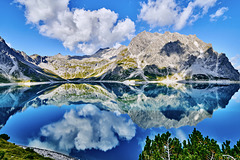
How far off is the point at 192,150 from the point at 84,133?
28.2 metres

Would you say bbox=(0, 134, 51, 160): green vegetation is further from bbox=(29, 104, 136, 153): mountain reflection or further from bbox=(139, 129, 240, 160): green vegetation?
bbox=(139, 129, 240, 160): green vegetation

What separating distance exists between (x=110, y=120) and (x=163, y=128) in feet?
62.6

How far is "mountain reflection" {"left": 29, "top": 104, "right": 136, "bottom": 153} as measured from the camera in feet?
92.5

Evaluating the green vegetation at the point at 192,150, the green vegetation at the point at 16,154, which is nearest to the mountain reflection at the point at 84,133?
the green vegetation at the point at 16,154

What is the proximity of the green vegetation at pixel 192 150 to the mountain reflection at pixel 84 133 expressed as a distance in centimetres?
1606

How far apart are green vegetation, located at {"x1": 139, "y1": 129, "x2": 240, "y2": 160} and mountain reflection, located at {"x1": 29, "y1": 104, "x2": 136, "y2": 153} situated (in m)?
16.1

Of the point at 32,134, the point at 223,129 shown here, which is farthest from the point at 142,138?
the point at 32,134

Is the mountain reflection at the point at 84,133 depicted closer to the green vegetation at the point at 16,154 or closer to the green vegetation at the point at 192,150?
the green vegetation at the point at 16,154

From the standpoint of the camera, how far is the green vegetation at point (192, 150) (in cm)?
1186

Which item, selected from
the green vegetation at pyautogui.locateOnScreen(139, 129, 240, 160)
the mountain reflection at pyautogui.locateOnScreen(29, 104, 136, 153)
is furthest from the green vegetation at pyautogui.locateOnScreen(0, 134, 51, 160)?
the green vegetation at pyautogui.locateOnScreen(139, 129, 240, 160)

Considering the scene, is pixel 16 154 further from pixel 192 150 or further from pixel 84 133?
pixel 192 150

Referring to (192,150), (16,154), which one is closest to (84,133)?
(16,154)

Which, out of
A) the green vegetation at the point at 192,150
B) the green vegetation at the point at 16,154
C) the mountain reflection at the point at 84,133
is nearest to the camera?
the green vegetation at the point at 192,150

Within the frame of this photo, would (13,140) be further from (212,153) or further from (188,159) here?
(212,153)
